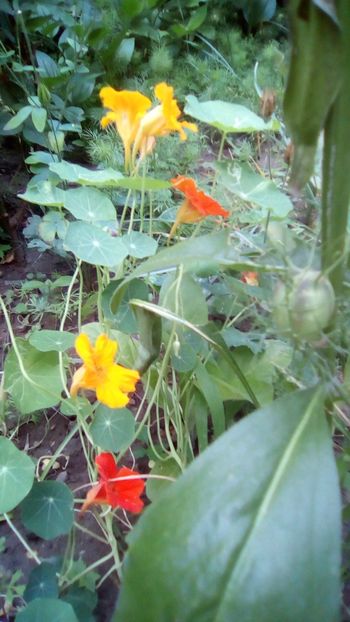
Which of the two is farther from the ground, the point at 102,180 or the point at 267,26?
the point at 267,26

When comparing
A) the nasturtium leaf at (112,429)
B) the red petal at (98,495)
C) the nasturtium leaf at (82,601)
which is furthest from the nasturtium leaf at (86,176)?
the nasturtium leaf at (82,601)

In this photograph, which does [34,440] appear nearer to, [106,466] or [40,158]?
[106,466]

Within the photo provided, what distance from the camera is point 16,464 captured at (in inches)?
30.7

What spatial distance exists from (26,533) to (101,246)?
0.44 metres

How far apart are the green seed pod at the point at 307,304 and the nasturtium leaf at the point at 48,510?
0.42 meters

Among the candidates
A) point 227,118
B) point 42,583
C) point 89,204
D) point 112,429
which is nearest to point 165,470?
point 112,429

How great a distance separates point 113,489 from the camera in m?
0.72

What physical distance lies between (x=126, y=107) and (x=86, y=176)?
0.19 m

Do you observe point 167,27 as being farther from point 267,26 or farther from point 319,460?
point 319,460

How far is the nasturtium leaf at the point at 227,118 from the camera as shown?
1006 mm

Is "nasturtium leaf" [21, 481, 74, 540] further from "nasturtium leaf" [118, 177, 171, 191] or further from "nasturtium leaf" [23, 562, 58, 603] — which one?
"nasturtium leaf" [118, 177, 171, 191]

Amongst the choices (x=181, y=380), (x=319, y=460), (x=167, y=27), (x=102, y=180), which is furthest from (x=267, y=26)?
(x=319, y=460)

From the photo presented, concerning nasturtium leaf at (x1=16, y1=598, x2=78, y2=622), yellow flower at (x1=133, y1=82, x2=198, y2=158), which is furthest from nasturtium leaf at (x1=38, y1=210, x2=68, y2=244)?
nasturtium leaf at (x1=16, y1=598, x2=78, y2=622)

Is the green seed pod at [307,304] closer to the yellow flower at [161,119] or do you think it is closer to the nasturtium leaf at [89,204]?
the yellow flower at [161,119]
